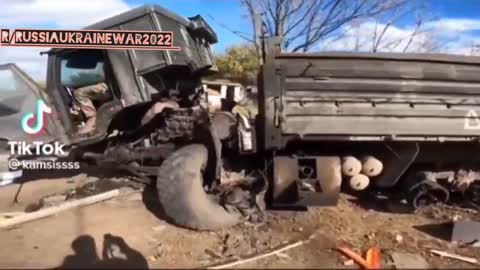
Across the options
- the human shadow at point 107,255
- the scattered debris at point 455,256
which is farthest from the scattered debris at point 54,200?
the scattered debris at point 455,256

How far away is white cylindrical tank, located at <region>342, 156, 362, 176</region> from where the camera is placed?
6789 mm

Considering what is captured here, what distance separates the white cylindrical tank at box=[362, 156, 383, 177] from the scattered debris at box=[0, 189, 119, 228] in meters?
2.99

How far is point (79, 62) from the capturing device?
6.93m

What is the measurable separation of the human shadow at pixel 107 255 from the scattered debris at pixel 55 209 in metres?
0.79

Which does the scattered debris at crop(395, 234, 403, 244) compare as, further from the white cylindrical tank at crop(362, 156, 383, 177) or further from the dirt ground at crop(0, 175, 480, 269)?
the white cylindrical tank at crop(362, 156, 383, 177)

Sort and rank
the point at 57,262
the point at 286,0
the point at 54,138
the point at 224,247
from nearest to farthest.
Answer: the point at 57,262 < the point at 224,247 < the point at 54,138 < the point at 286,0

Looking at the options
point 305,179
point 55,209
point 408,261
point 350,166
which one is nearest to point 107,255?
point 55,209

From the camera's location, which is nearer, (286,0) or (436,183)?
(436,183)

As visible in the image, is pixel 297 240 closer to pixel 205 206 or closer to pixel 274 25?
pixel 205 206

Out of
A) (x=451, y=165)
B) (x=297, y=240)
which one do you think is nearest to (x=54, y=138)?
(x=297, y=240)

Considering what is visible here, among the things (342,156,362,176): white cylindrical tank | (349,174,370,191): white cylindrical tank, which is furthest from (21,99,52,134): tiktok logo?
(349,174,370,191): white cylindrical tank

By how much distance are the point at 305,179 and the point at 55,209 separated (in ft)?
9.36

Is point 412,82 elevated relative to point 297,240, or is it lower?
elevated

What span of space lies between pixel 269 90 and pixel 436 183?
92.5 inches
